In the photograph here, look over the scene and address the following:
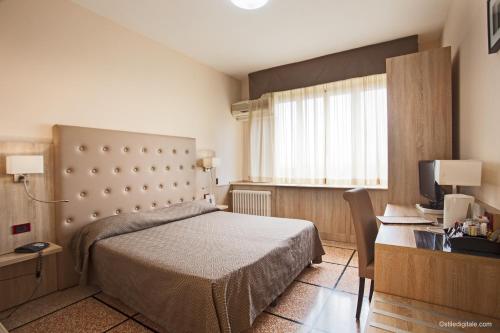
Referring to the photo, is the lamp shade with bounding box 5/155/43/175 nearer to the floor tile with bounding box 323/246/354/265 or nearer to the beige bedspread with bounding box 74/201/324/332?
the beige bedspread with bounding box 74/201/324/332

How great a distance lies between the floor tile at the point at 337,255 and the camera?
2.80 m

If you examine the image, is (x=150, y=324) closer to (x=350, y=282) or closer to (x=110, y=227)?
(x=110, y=227)

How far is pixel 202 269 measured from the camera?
1.49 meters

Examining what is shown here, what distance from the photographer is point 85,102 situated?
7.81ft

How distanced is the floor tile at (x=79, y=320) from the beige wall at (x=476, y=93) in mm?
2575

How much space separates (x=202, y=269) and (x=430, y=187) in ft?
6.54

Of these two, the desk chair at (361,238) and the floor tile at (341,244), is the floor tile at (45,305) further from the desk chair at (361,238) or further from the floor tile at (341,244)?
the floor tile at (341,244)

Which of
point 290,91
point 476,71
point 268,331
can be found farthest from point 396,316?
point 290,91

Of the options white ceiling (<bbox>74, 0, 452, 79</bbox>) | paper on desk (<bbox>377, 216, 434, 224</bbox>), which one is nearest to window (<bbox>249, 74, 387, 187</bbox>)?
white ceiling (<bbox>74, 0, 452, 79</bbox>)

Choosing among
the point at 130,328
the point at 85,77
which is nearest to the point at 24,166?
the point at 85,77

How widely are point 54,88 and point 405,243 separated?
2.85m

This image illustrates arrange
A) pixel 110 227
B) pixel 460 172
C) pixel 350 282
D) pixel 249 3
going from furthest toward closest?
pixel 350 282 < pixel 110 227 < pixel 249 3 < pixel 460 172

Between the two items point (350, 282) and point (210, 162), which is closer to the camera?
point (350, 282)

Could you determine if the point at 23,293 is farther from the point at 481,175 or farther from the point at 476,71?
the point at 476,71
